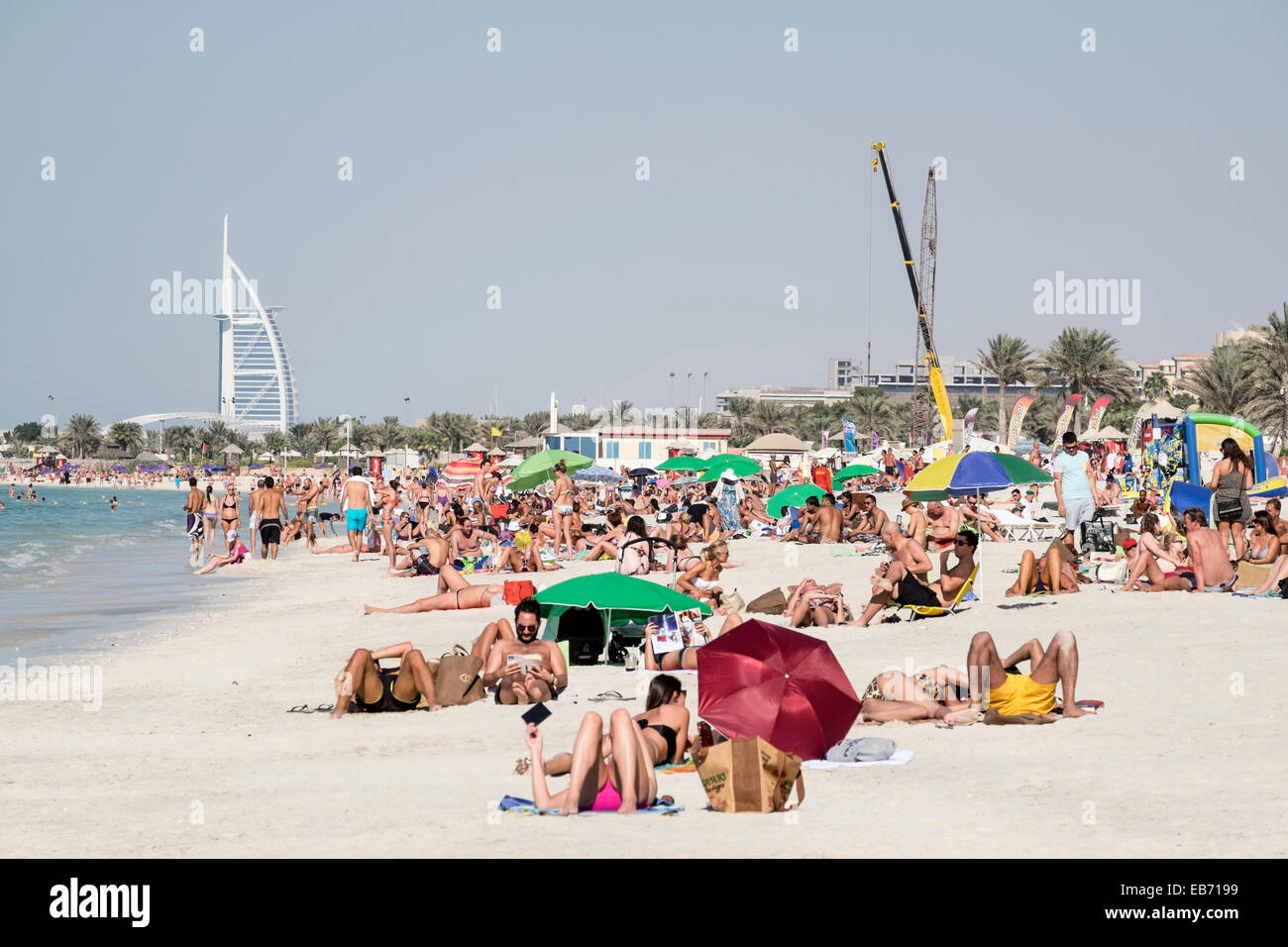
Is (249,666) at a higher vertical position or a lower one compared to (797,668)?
lower

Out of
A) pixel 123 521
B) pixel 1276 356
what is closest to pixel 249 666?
pixel 123 521

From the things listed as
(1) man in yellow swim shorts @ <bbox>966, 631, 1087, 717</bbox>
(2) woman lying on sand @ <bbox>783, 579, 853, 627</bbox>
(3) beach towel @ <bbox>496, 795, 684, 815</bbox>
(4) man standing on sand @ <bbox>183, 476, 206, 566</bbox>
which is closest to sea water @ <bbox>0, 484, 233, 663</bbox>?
(4) man standing on sand @ <bbox>183, 476, 206, 566</bbox>

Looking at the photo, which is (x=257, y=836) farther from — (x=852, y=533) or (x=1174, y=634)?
(x=852, y=533)

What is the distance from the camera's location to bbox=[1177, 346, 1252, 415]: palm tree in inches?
2068

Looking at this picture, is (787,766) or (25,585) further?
(25,585)

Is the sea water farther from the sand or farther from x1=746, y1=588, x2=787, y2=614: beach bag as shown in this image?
x1=746, y1=588, x2=787, y2=614: beach bag

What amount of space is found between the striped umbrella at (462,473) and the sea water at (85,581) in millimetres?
5959

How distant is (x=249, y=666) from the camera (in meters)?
11.4

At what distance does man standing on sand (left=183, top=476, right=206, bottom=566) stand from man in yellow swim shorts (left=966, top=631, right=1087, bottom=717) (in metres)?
18.6

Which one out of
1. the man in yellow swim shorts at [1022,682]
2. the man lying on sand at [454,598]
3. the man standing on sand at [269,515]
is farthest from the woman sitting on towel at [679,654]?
the man standing on sand at [269,515]

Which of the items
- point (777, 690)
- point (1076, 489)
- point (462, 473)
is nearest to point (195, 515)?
point (462, 473)

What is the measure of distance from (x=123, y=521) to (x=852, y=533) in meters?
34.9

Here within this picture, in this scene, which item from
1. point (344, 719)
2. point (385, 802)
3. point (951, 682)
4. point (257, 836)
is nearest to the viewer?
point (257, 836)

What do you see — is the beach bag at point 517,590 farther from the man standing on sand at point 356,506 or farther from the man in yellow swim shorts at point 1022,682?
the man standing on sand at point 356,506
